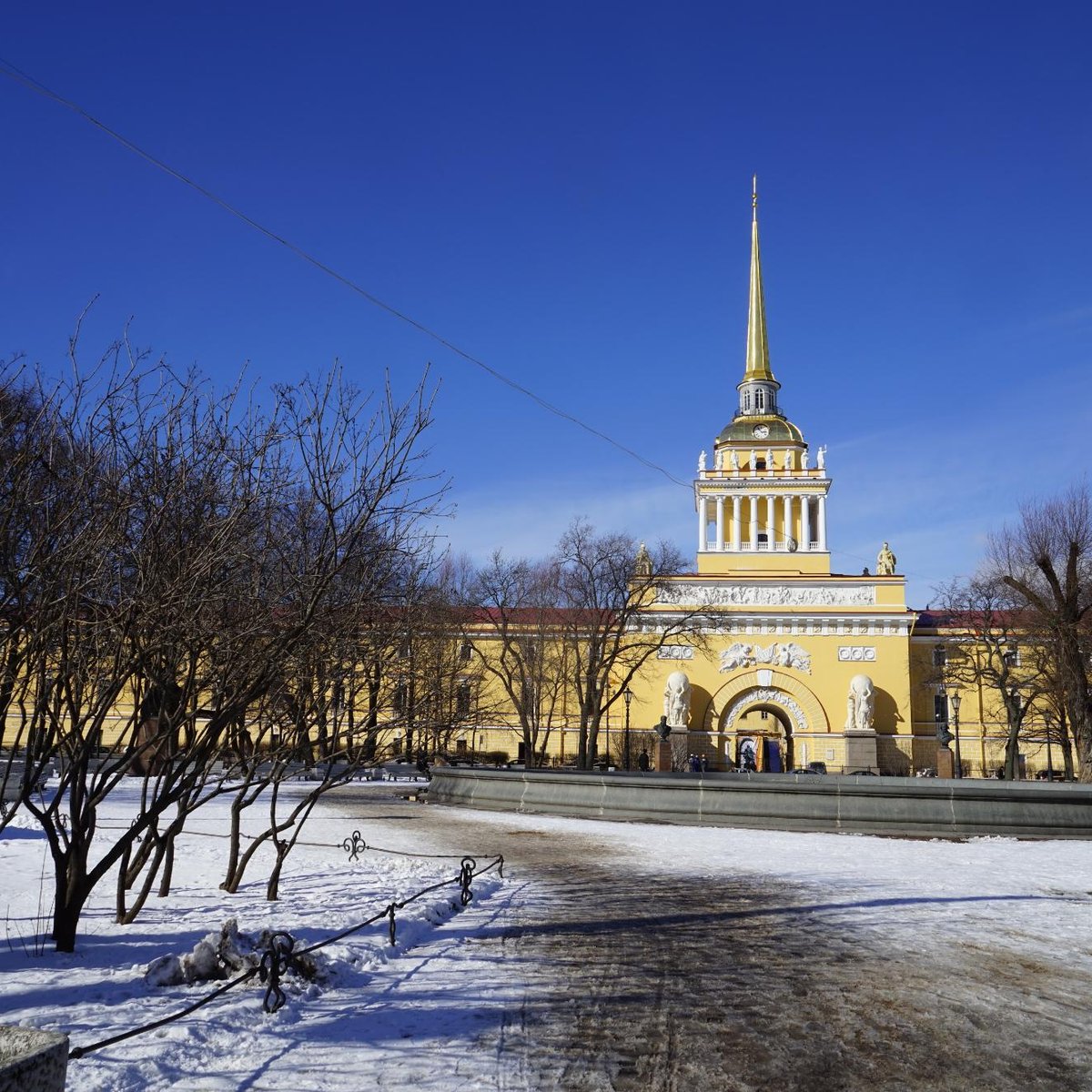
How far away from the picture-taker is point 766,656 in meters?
53.2

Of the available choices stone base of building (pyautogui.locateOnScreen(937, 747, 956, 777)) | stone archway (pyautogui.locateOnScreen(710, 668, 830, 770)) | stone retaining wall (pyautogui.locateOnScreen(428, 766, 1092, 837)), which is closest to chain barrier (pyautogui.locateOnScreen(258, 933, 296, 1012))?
stone retaining wall (pyautogui.locateOnScreen(428, 766, 1092, 837))

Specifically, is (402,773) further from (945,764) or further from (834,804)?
(834,804)

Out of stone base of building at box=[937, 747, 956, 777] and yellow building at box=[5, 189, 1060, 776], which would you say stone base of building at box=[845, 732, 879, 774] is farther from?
stone base of building at box=[937, 747, 956, 777]

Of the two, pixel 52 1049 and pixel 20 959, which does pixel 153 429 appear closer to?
pixel 20 959

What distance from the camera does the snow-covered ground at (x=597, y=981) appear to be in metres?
5.57

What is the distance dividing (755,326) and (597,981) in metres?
67.5

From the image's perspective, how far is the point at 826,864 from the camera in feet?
47.1

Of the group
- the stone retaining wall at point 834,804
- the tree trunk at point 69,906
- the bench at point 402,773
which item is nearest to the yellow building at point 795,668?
the bench at point 402,773

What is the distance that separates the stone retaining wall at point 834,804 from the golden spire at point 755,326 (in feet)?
165

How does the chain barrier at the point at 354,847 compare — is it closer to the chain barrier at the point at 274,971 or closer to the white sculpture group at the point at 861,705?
the chain barrier at the point at 274,971

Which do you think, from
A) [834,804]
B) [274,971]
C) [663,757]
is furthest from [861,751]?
[274,971]

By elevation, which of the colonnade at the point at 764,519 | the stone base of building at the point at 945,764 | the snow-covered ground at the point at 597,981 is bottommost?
the snow-covered ground at the point at 597,981

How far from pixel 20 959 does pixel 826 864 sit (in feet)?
34.6

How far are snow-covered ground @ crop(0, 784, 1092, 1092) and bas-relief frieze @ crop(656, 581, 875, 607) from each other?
132 feet
